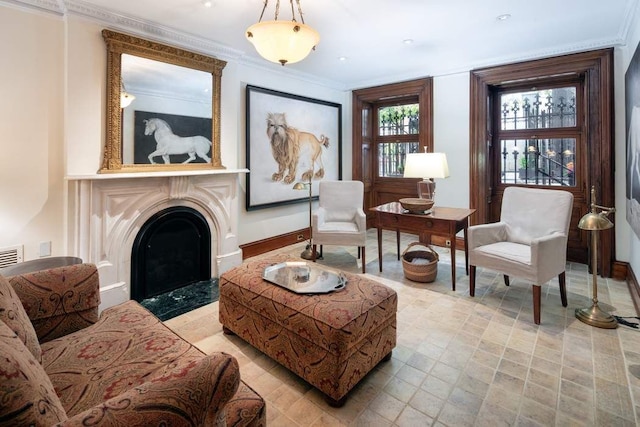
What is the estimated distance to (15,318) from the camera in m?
1.25

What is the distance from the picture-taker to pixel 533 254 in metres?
2.58

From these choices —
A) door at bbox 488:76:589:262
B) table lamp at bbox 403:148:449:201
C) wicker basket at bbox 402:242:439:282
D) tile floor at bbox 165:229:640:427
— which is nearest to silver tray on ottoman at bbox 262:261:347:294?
tile floor at bbox 165:229:640:427

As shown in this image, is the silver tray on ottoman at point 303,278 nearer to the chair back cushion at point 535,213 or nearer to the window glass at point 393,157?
the chair back cushion at point 535,213

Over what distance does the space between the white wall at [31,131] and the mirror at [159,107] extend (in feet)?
1.17

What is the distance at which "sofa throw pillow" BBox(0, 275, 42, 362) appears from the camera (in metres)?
1.21

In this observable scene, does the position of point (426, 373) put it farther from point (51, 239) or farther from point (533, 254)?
point (51, 239)

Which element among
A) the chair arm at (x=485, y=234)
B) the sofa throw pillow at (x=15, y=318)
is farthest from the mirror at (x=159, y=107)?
the chair arm at (x=485, y=234)

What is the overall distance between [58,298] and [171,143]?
78.5 inches

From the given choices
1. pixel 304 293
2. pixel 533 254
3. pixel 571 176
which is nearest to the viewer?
pixel 304 293

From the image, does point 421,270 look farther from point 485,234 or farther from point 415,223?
point 485,234

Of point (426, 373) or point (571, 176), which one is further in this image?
point (571, 176)

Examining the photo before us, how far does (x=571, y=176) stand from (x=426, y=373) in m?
3.56

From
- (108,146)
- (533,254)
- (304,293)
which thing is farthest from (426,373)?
(108,146)

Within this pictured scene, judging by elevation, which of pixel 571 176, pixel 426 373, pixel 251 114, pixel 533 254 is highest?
pixel 251 114
